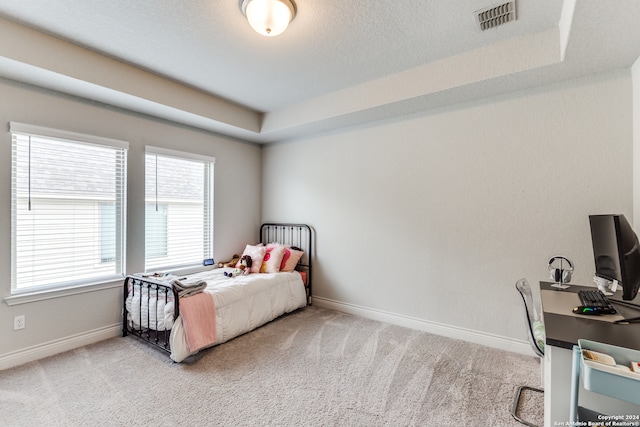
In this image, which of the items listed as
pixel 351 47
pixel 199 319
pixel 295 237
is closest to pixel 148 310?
pixel 199 319

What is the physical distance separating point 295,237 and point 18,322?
2848mm

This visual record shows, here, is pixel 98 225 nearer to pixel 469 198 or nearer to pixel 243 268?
pixel 243 268

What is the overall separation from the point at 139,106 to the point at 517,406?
13.3 ft

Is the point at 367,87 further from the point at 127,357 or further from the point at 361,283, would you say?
the point at 127,357

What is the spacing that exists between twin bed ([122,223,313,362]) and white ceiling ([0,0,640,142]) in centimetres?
183

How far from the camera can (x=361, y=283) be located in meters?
3.60

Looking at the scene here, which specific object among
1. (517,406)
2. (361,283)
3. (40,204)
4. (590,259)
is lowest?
(517,406)

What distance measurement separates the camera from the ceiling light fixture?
180 cm

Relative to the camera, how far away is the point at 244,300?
3033 millimetres

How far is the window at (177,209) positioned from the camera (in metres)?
3.32

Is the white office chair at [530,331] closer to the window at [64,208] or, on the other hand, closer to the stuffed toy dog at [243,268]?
the stuffed toy dog at [243,268]

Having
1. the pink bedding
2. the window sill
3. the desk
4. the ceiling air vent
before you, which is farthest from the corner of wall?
the window sill

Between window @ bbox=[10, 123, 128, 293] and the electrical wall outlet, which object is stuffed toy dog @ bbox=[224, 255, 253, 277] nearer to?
window @ bbox=[10, 123, 128, 293]

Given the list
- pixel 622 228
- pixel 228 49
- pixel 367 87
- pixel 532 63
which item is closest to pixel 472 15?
pixel 532 63
